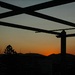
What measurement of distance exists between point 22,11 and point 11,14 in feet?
1.77

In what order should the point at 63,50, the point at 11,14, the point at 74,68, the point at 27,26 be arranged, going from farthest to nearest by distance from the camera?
the point at 74,68
the point at 63,50
the point at 27,26
the point at 11,14

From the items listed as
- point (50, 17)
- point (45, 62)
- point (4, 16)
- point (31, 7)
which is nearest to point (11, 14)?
point (4, 16)

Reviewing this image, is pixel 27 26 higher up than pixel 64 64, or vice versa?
pixel 27 26

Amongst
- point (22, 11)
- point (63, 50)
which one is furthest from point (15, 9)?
point (63, 50)

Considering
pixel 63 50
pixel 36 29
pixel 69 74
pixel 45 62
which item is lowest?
pixel 69 74

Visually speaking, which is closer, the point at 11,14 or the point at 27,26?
the point at 11,14

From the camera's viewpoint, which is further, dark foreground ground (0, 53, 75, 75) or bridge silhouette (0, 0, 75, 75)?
dark foreground ground (0, 53, 75, 75)

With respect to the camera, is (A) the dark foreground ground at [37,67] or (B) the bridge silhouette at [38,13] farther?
(A) the dark foreground ground at [37,67]

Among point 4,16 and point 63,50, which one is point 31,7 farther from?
point 63,50

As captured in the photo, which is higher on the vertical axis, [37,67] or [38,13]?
[37,67]

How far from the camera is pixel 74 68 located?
46.7 ft

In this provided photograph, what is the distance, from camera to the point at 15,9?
7.36 meters

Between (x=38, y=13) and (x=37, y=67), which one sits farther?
(x=37, y=67)

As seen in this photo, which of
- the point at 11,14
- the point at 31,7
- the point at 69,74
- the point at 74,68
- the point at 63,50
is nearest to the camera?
the point at 31,7
